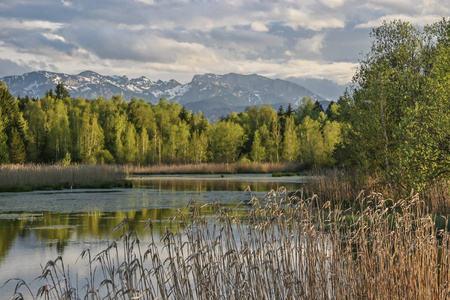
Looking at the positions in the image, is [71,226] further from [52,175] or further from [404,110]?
[52,175]

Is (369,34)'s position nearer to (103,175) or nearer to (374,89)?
(374,89)

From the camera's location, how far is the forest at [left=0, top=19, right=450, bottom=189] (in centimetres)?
1588

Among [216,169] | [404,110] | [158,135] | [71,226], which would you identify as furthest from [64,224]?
[158,135]

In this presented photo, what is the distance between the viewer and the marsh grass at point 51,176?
31.8 m

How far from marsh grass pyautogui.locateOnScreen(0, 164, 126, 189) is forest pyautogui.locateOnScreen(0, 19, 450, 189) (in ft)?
50.1

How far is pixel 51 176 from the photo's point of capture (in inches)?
1337

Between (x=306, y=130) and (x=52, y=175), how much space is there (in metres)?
57.7

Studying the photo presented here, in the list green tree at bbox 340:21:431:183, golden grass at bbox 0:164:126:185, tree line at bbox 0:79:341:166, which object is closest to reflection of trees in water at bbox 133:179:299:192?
golden grass at bbox 0:164:126:185

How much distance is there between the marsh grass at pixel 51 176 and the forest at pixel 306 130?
15282 mm

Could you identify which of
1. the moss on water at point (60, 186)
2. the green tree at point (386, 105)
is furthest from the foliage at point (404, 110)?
the moss on water at point (60, 186)

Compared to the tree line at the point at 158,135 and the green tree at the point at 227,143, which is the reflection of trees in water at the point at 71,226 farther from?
the green tree at the point at 227,143

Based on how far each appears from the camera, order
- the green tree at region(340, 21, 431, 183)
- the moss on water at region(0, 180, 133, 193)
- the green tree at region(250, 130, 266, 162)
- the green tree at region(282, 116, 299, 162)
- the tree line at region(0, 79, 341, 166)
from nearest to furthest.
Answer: the green tree at region(340, 21, 431, 183) → the moss on water at region(0, 180, 133, 193) → the tree line at region(0, 79, 341, 166) → the green tree at region(250, 130, 266, 162) → the green tree at region(282, 116, 299, 162)

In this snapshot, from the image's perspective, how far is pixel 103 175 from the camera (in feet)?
125

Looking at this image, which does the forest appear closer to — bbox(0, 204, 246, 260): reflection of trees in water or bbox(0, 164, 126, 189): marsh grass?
bbox(0, 204, 246, 260): reflection of trees in water
